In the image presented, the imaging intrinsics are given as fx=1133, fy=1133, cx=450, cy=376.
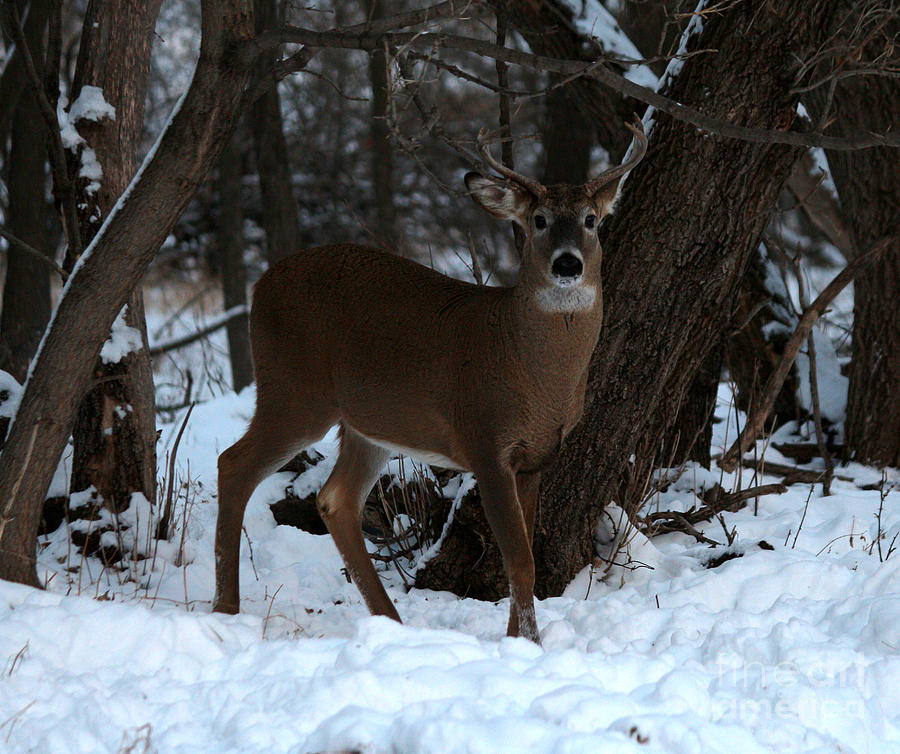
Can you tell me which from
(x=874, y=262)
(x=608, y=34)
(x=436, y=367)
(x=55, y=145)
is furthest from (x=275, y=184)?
(x=436, y=367)

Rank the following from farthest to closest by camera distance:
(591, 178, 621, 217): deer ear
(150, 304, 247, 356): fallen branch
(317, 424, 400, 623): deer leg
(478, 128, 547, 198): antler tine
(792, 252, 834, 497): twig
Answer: (150, 304, 247, 356): fallen branch < (792, 252, 834, 497): twig < (317, 424, 400, 623): deer leg < (591, 178, 621, 217): deer ear < (478, 128, 547, 198): antler tine

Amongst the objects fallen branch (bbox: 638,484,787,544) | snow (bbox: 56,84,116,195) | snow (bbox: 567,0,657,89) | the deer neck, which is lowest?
fallen branch (bbox: 638,484,787,544)

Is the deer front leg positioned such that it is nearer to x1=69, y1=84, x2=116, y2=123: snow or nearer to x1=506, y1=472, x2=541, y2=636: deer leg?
x1=506, y1=472, x2=541, y2=636: deer leg

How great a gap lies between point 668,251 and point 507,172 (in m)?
1.31

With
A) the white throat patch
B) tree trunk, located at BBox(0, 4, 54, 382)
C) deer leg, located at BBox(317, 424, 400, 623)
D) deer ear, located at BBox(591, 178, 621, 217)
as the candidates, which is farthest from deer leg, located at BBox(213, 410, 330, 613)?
tree trunk, located at BBox(0, 4, 54, 382)

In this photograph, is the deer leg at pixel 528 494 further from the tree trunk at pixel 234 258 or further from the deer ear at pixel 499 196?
the tree trunk at pixel 234 258

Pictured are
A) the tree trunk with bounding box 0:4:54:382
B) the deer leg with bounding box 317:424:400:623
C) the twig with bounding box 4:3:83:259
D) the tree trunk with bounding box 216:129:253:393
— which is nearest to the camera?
the twig with bounding box 4:3:83:259

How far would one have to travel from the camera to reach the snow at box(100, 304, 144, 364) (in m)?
5.69

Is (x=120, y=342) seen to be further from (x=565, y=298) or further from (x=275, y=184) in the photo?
(x=275, y=184)

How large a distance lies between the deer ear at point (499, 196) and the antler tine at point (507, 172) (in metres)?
0.08

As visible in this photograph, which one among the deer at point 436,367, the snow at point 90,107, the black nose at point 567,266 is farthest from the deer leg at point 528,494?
the snow at point 90,107

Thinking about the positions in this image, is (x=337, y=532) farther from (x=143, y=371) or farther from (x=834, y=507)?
(x=834, y=507)

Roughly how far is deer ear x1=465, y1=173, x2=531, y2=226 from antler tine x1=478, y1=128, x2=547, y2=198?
0.08 metres

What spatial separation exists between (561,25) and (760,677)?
4.94 metres
